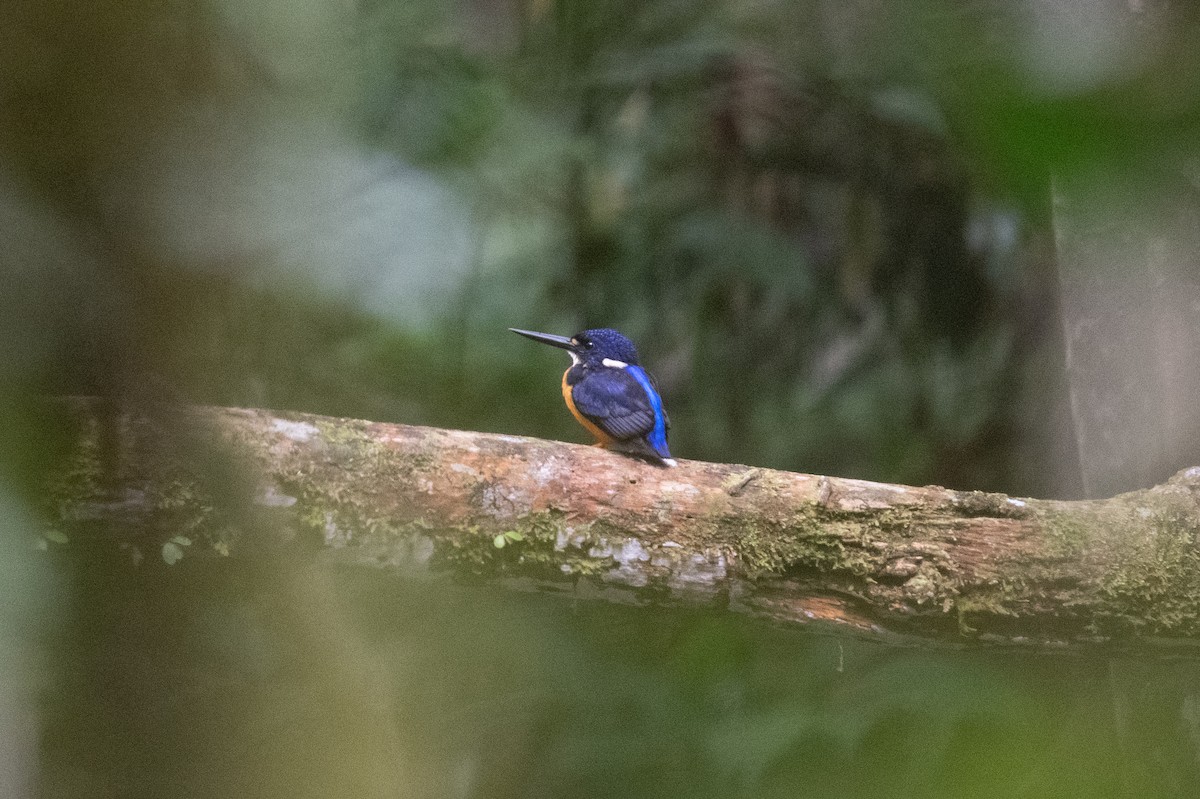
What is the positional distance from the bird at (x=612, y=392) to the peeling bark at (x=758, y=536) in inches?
21.8

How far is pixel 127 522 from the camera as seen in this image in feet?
2.44

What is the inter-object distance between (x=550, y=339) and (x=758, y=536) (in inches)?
47.1

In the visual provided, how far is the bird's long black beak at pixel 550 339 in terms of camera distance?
2.66m

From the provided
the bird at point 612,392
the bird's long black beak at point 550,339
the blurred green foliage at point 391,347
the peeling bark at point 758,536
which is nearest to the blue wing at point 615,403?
the bird at point 612,392

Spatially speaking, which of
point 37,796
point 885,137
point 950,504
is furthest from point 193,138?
point 885,137

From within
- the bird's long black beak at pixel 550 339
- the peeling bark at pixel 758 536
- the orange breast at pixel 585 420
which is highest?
the bird's long black beak at pixel 550 339

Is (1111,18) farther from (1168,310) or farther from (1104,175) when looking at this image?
(1168,310)

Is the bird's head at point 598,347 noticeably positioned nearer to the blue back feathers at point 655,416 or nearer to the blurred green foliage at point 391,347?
the blue back feathers at point 655,416

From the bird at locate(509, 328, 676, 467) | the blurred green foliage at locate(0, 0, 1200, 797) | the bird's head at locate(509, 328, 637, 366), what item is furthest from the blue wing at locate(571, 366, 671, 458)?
the blurred green foliage at locate(0, 0, 1200, 797)

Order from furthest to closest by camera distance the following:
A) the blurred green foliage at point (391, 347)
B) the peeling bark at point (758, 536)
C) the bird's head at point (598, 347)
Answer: the bird's head at point (598, 347), the peeling bark at point (758, 536), the blurred green foliage at point (391, 347)

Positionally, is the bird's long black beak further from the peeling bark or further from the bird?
the peeling bark

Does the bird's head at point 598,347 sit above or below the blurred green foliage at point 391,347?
above

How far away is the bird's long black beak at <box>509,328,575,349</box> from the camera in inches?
105

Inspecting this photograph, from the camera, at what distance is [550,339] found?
8.98ft
